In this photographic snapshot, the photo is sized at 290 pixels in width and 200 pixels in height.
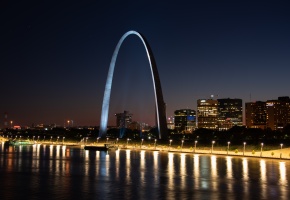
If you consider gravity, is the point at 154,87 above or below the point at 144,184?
above

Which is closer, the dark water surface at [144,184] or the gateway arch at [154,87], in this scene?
the dark water surface at [144,184]

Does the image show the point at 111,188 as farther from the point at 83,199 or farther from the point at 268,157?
the point at 268,157

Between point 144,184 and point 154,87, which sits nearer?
point 144,184

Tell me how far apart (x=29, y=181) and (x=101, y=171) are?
851 centimetres

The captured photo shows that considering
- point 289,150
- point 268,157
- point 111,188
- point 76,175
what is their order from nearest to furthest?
point 111,188 < point 76,175 < point 268,157 < point 289,150

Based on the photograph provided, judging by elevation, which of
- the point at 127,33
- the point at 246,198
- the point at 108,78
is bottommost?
the point at 246,198

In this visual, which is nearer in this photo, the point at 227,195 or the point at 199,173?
the point at 227,195

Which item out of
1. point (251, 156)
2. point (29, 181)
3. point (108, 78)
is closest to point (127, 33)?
point (108, 78)

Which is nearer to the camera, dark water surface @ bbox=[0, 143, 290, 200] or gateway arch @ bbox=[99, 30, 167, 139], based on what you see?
dark water surface @ bbox=[0, 143, 290, 200]

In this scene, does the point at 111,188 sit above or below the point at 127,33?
below

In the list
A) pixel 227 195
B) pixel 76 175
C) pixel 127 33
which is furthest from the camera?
pixel 127 33

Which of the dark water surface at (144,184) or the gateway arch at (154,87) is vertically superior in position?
the gateway arch at (154,87)

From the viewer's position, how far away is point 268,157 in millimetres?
56031

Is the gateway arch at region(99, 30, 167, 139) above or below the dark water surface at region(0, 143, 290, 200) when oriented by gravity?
above
